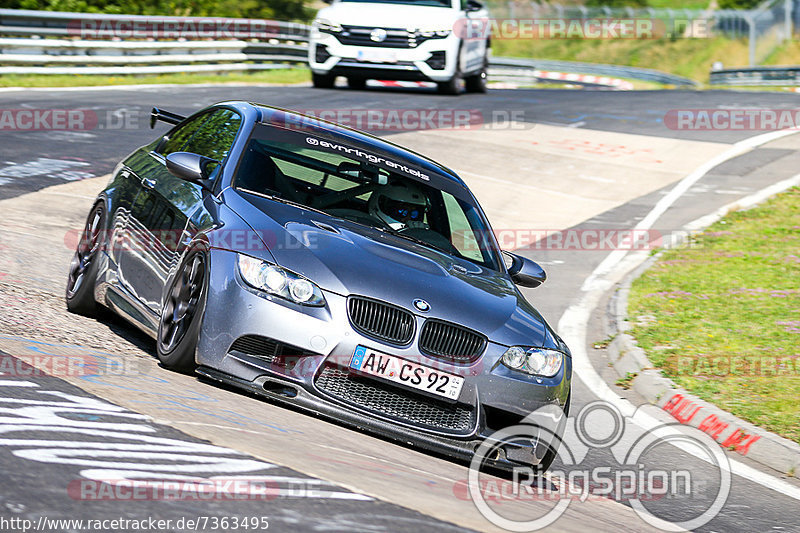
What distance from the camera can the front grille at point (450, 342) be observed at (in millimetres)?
5734

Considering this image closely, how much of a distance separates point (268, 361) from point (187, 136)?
2.57 metres

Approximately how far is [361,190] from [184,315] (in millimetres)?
1536

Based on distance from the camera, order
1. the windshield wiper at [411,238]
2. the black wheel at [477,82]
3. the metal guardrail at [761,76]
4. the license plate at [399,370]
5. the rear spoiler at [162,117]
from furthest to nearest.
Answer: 1. the metal guardrail at [761,76]
2. the black wheel at [477,82]
3. the rear spoiler at [162,117]
4. the windshield wiper at [411,238]
5. the license plate at [399,370]

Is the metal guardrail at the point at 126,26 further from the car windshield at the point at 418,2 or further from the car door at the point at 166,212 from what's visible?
the car door at the point at 166,212

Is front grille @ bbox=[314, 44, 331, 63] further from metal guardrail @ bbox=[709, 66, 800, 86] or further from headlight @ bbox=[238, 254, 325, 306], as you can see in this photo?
metal guardrail @ bbox=[709, 66, 800, 86]

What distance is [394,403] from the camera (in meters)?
5.71

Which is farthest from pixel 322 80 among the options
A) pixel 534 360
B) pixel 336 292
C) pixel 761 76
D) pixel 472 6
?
pixel 761 76

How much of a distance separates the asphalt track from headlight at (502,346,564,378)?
0.61 m

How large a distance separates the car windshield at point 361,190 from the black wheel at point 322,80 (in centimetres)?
1698

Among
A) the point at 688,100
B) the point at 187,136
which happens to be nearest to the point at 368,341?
the point at 187,136

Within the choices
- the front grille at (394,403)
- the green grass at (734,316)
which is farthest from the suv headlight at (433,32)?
the front grille at (394,403)

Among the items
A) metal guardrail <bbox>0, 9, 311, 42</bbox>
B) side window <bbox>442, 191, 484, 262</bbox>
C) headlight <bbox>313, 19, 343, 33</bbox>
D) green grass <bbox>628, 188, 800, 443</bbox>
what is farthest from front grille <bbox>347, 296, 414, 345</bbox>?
metal guardrail <bbox>0, 9, 311, 42</bbox>

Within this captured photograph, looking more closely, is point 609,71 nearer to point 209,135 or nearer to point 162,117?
point 162,117

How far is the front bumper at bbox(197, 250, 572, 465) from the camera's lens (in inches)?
222
